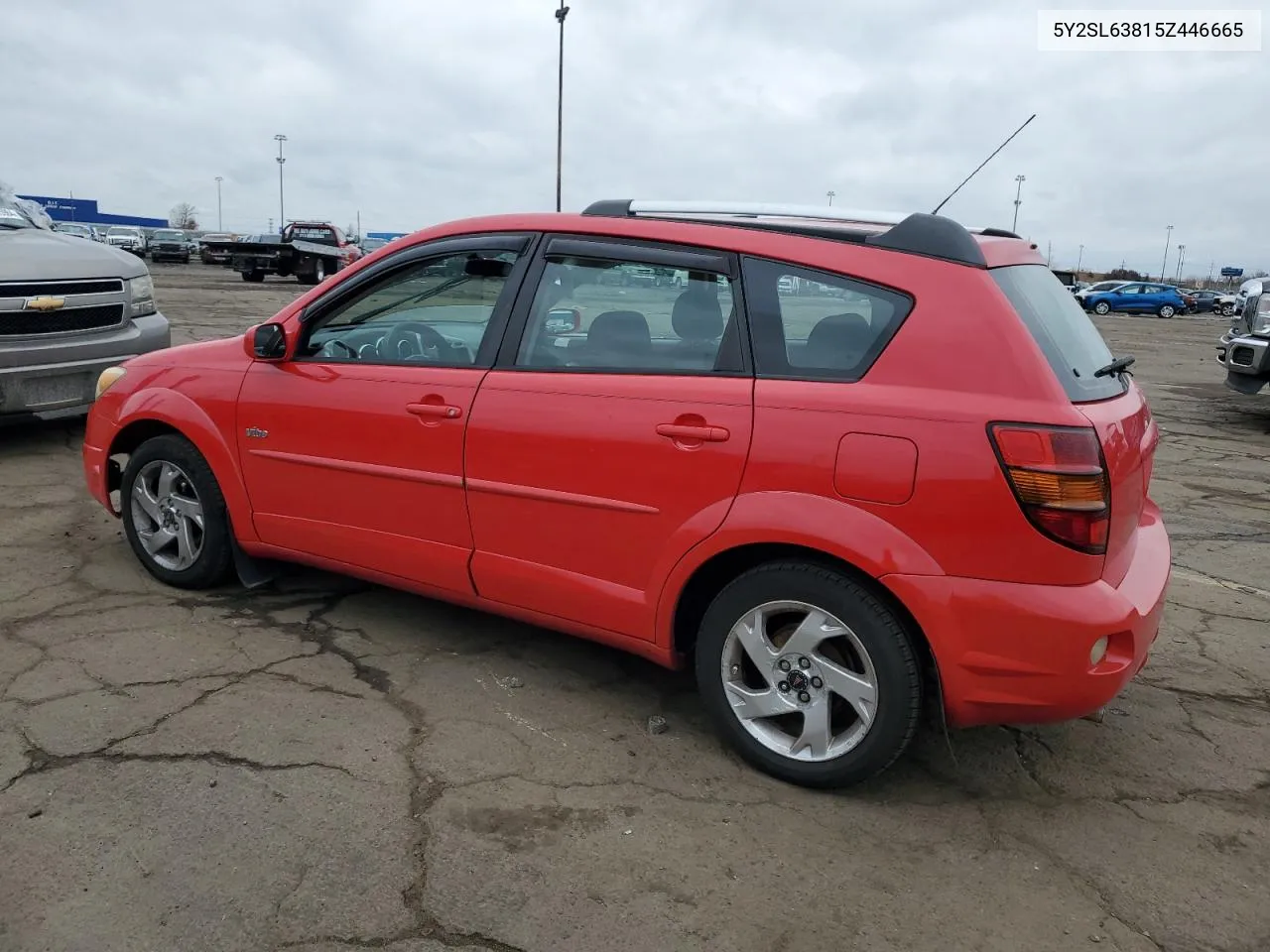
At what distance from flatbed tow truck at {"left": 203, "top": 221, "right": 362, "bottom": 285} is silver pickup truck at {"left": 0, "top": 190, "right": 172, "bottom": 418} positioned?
2194 cm

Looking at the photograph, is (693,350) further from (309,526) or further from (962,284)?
(309,526)

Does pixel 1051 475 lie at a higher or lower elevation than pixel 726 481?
higher

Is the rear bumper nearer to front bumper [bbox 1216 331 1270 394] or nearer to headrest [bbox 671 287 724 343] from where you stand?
headrest [bbox 671 287 724 343]

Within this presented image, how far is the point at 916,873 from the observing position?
8.26 feet

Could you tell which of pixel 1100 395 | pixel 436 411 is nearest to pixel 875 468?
pixel 1100 395

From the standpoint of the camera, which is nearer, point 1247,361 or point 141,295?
point 141,295

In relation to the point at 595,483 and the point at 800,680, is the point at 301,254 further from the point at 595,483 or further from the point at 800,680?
the point at 800,680

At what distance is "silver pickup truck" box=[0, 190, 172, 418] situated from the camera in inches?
241

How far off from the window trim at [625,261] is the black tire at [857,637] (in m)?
0.63

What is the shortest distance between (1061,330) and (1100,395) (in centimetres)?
23

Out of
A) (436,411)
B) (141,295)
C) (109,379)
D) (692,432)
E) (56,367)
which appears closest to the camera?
(692,432)

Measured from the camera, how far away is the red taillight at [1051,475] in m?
2.46

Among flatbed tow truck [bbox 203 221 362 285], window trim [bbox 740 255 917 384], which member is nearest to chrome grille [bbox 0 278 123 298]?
window trim [bbox 740 255 917 384]

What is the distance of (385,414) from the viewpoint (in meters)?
3.46
